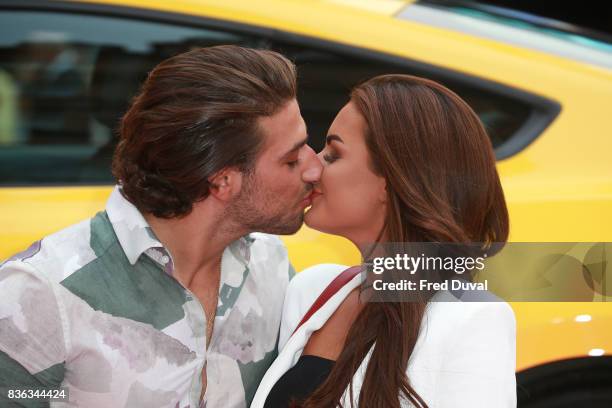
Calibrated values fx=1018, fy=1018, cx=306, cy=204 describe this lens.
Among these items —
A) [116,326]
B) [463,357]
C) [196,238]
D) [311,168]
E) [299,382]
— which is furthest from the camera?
[311,168]

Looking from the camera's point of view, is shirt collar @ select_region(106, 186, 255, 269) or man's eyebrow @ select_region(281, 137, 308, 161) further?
man's eyebrow @ select_region(281, 137, 308, 161)

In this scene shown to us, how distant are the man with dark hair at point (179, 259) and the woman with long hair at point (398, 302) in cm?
11

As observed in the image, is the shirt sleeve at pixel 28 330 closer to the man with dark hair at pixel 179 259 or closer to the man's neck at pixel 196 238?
the man with dark hair at pixel 179 259

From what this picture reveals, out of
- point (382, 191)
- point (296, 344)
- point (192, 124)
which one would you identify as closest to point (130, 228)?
point (192, 124)

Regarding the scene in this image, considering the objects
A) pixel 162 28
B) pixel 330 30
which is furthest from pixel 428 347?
pixel 162 28

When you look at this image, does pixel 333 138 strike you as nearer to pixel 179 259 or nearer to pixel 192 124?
pixel 192 124

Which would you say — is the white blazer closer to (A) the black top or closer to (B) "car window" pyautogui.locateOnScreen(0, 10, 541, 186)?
(A) the black top

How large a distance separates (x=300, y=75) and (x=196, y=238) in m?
0.76

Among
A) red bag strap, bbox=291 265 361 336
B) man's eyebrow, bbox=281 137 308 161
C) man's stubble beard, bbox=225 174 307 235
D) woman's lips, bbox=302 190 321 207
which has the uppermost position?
man's eyebrow, bbox=281 137 308 161

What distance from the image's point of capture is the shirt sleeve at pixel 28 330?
2.31 meters

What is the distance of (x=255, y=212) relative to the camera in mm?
2713

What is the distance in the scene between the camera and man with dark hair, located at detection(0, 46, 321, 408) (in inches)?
92.4

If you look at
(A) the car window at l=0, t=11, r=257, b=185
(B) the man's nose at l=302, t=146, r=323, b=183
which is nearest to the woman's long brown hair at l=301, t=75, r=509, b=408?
(B) the man's nose at l=302, t=146, r=323, b=183

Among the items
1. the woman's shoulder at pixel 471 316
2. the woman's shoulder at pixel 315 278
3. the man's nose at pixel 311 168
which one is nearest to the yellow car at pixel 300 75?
the woman's shoulder at pixel 315 278
